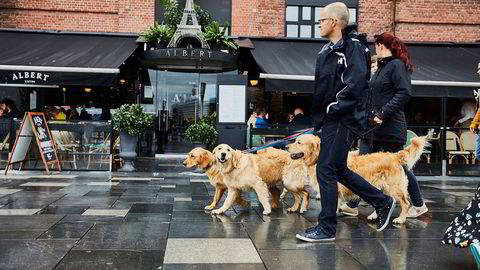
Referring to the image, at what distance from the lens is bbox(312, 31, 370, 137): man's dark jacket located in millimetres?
4383

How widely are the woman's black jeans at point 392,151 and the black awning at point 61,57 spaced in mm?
6883

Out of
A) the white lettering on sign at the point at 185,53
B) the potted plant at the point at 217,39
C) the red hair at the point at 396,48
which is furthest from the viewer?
the potted plant at the point at 217,39

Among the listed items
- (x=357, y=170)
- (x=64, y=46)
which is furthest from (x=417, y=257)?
(x=64, y=46)

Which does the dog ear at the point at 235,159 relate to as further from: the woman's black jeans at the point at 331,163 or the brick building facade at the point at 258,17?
the brick building facade at the point at 258,17

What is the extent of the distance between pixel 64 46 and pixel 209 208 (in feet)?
27.6

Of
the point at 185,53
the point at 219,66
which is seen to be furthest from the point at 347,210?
the point at 219,66

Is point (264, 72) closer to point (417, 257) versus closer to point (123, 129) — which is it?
point (123, 129)

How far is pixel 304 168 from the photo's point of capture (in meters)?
6.22

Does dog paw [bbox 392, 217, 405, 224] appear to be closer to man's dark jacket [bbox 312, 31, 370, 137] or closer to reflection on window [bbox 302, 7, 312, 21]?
man's dark jacket [bbox 312, 31, 370, 137]

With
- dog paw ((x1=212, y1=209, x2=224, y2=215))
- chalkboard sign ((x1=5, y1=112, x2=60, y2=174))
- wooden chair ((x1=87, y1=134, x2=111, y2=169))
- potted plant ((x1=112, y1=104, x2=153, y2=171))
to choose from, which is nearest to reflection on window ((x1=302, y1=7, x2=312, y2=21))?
potted plant ((x1=112, y1=104, x2=153, y2=171))

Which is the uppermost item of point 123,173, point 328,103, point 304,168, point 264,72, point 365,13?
point 365,13

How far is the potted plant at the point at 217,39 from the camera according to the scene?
Result: 12.8 m

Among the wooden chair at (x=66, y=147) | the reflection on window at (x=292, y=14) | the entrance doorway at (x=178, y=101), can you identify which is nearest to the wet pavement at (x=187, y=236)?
the wooden chair at (x=66, y=147)

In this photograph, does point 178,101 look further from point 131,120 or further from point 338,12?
point 338,12
